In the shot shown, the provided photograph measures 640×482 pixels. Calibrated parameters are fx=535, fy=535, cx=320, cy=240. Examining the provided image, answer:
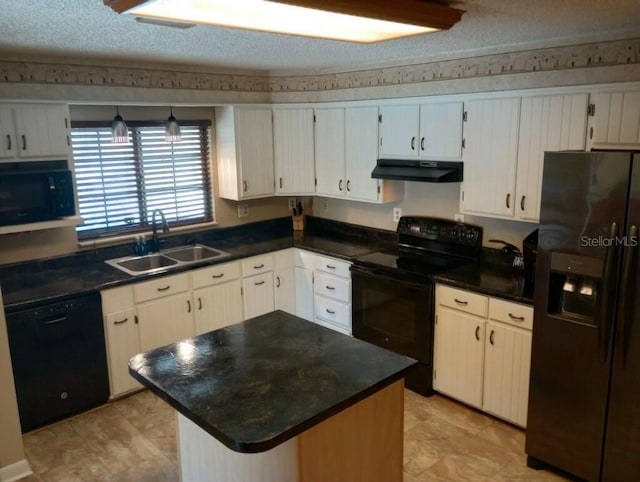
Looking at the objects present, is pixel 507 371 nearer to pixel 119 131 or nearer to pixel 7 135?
pixel 119 131

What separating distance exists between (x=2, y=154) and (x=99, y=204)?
0.88m

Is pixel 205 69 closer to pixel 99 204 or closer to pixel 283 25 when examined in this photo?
pixel 99 204

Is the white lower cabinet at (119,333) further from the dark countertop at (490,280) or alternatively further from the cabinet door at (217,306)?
the dark countertop at (490,280)

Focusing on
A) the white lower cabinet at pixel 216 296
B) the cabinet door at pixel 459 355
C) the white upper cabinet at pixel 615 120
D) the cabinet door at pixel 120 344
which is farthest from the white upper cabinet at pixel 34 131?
the white upper cabinet at pixel 615 120

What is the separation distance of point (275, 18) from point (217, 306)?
2722mm

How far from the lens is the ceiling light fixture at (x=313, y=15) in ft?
5.45

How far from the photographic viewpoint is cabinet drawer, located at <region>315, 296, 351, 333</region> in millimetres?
4277

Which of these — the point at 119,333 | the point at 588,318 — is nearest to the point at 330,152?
the point at 119,333

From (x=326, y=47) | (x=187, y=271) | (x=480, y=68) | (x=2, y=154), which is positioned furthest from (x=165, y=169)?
(x=480, y=68)

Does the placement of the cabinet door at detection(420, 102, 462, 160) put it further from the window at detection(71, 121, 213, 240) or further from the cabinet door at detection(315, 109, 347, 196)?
the window at detection(71, 121, 213, 240)

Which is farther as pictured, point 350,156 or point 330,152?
point 330,152

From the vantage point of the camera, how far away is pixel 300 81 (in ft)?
15.1

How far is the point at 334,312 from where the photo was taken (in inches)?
172

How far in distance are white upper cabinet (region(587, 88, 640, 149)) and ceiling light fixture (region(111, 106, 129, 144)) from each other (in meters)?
3.03
